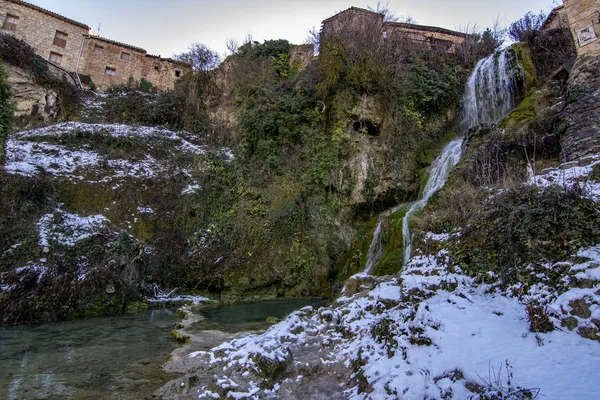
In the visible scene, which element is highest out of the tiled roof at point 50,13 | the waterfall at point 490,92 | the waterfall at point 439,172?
the tiled roof at point 50,13

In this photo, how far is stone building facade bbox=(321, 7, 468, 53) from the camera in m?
15.9

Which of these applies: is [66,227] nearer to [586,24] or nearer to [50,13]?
[586,24]

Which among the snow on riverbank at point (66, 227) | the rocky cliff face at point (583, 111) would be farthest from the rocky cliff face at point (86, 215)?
the rocky cliff face at point (583, 111)

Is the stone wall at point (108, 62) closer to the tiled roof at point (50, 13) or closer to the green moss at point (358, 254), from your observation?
the tiled roof at point (50, 13)

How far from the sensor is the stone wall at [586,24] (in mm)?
8922

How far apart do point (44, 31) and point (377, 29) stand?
25.4 meters

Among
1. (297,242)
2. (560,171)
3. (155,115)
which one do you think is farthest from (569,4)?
(155,115)

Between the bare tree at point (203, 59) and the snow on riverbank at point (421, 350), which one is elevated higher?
the bare tree at point (203, 59)

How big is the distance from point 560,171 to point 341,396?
223 inches

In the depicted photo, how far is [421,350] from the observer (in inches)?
138

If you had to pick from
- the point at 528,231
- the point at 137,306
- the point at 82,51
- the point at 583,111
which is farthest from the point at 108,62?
the point at 528,231

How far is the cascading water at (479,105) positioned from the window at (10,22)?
29708mm

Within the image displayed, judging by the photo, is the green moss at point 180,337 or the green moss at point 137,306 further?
the green moss at point 137,306

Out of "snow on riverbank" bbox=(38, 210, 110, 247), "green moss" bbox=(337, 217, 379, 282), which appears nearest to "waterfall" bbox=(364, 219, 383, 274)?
"green moss" bbox=(337, 217, 379, 282)
